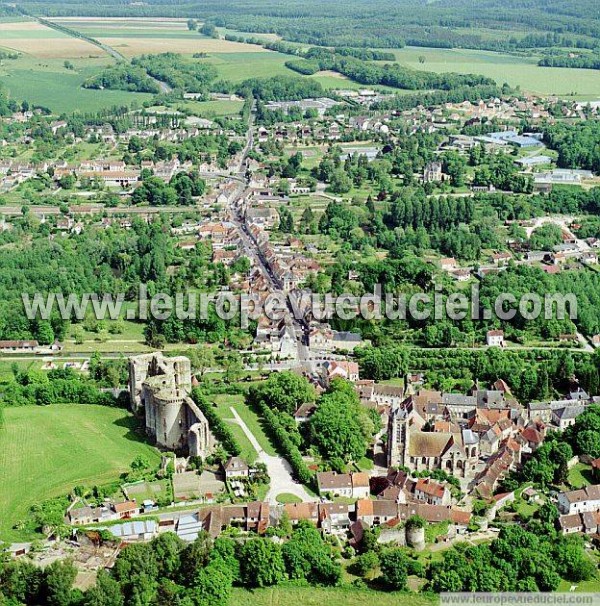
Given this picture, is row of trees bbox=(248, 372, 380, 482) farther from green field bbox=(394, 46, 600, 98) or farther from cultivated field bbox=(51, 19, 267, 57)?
cultivated field bbox=(51, 19, 267, 57)

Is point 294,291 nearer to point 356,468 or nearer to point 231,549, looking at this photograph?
point 356,468

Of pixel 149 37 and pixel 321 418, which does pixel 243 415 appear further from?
pixel 149 37

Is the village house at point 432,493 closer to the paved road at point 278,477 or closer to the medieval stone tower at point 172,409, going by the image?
the paved road at point 278,477

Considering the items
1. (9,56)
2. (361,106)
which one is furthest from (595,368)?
(9,56)

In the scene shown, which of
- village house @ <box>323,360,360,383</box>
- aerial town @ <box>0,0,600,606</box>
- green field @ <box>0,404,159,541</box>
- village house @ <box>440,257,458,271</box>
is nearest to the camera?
aerial town @ <box>0,0,600,606</box>

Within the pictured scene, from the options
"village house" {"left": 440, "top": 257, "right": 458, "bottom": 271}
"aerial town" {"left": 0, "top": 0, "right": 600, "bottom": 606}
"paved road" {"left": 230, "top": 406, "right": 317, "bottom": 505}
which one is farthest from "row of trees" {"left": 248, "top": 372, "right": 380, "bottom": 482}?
"village house" {"left": 440, "top": 257, "right": 458, "bottom": 271}
